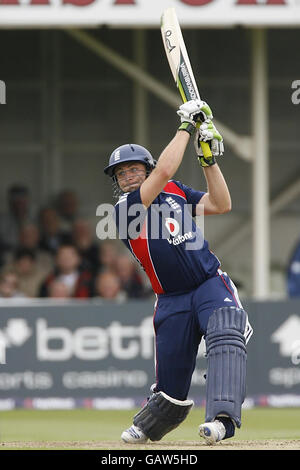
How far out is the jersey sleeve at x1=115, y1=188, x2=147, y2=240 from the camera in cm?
727

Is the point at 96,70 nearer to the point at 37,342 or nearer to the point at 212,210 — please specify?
the point at 37,342

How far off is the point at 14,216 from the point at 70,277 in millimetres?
1826

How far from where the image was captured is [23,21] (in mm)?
12953

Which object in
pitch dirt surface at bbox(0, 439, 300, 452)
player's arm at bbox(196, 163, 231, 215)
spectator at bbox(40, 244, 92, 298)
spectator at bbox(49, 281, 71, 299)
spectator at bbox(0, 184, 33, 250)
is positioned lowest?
pitch dirt surface at bbox(0, 439, 300, 452)

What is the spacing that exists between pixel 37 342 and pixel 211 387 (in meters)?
5.85

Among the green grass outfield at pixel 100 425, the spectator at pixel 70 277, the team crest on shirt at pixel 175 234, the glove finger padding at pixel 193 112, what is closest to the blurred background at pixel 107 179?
the spectator at pixel 70 277

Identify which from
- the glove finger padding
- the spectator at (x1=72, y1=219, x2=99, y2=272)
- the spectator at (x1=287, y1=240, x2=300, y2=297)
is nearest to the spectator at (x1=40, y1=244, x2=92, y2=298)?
the spectator at (x1=72, y1=219, x2=99, y2=272)

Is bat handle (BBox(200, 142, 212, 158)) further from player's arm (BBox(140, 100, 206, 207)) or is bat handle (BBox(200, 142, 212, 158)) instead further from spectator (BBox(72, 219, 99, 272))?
spectator (BBox(72, 219, 99, 272))

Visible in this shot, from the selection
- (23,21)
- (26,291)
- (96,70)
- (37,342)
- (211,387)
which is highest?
(96,70)

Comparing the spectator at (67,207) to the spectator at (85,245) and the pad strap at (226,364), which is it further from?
the pad strap at (226,364)

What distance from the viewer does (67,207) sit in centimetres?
1572

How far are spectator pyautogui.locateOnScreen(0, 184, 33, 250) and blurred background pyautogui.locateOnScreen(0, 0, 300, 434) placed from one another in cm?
2

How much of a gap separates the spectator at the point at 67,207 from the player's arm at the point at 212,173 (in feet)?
24.9

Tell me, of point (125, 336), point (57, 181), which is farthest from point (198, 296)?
point (57, 181)
